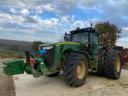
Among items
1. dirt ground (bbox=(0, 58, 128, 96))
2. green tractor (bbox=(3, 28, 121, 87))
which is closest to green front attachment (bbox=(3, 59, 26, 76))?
green tractor (bbox=(3, 28, 121, 87))

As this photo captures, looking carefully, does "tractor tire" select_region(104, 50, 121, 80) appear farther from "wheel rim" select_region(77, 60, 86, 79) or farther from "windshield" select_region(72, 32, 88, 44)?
"wheel rim" select_region(77, 60, 86, 79)

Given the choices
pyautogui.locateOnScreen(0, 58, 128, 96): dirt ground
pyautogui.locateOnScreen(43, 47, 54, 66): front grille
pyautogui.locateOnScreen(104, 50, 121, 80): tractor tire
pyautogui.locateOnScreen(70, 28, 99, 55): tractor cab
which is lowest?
pyautogui.locateOnScreen(0, 58, 128, 96): dirt ground

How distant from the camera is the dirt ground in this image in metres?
9.30

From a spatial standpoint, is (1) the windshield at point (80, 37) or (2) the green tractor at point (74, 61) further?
(1) the windshield at point (80, 37)

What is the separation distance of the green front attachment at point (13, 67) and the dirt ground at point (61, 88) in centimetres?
67

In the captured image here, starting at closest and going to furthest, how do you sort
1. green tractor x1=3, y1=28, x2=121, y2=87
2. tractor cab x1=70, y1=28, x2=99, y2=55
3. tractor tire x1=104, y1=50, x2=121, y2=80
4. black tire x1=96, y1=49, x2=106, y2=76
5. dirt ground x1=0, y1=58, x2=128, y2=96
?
dirt ground x1=0, y1=58, x2=128, y2=96, green tractor x1=3, y1=28, x2=121, y2=87, tractor cab x1=70, y1=28, x2=99, y2=55, tractor tire x1=104, y1=50, x2=121, y2=80, black tire x1=96, y1=49, x2=106, y2=76

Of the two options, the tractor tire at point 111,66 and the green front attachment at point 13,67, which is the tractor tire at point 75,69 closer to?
the green front attachment at point 13,67

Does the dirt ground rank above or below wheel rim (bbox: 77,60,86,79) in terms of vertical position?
below

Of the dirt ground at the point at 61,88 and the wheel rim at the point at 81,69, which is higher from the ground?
the wheel rim at the point at 81,69

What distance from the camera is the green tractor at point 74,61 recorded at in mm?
9859

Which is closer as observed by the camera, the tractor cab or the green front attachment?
the green front attachment

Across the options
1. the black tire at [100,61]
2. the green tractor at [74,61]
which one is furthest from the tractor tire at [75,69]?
the black tire at [100,61]

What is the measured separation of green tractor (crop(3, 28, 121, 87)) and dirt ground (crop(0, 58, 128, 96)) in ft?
1.38

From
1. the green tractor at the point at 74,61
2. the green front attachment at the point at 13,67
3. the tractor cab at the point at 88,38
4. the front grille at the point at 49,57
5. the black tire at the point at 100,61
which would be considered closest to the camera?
the green front attachment at the point at 13,67
